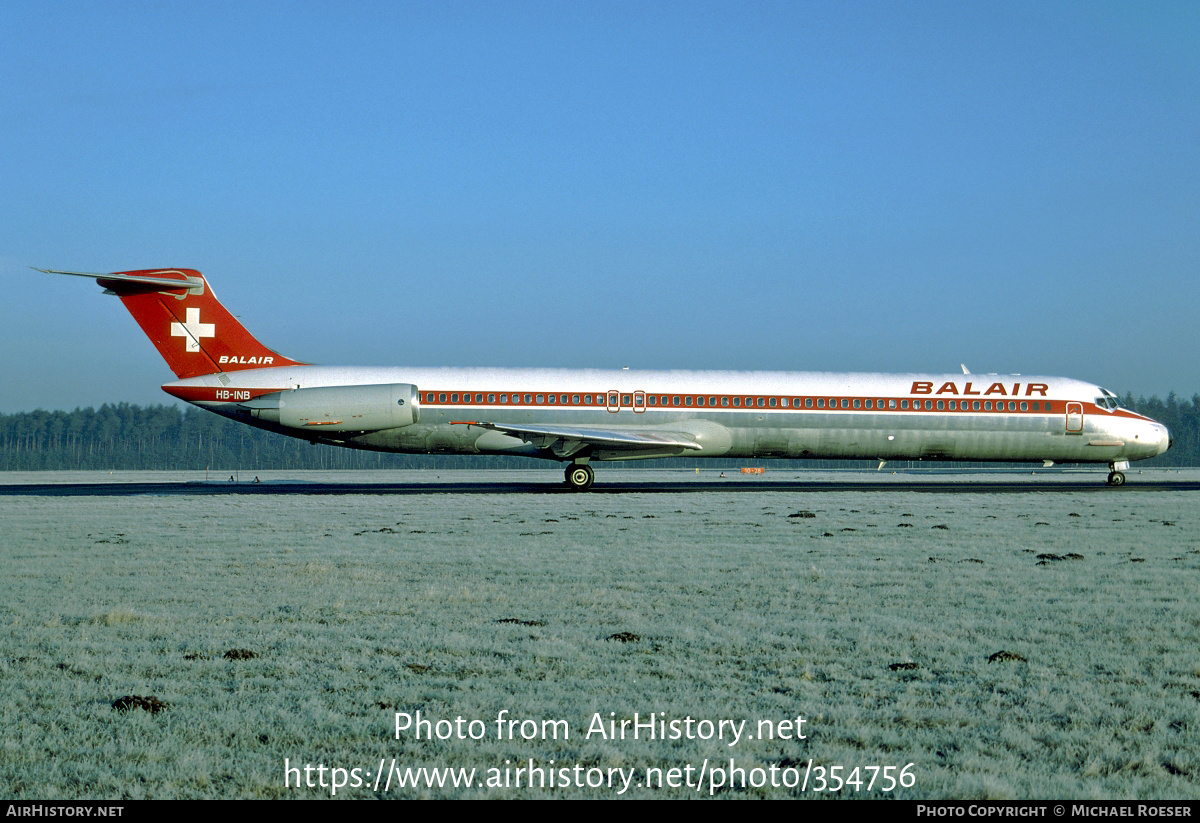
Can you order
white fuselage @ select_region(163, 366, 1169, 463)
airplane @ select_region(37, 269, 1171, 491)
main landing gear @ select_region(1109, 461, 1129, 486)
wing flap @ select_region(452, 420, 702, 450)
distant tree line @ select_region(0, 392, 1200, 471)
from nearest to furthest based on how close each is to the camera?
wing flap @ select_region(452, 420, 702, 450)
airplane @ select_region(37, 269, 1171, 491)
white fuselage @ select_region(163, 366, 1169, 463)
main landing gear @ select_region(1109, 461, 1129, 486)
distant tree line @ select_region(0, 392, 1200, 471)

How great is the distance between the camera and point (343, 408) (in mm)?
27250

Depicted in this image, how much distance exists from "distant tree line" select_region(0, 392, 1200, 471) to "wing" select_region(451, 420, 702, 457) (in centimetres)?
9629

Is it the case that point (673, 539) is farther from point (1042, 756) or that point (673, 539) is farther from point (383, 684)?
point (1042, 756)

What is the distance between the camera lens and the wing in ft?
87.6

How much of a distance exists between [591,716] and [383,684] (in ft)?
4.53

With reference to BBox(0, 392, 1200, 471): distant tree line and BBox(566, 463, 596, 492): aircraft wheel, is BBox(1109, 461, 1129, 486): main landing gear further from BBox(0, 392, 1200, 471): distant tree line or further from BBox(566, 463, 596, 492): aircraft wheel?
BBox(0, 392, 1200, 471): distant tree line

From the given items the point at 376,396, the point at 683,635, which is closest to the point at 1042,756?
the point at 683,635

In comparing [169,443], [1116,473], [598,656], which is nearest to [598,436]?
[1116,473]

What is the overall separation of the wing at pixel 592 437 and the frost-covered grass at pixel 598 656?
13.2 metres

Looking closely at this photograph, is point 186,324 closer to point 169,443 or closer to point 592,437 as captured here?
point 592,437

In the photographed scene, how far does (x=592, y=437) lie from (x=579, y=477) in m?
2.03

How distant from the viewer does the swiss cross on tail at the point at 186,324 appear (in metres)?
27.9

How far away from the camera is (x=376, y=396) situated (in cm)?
2723

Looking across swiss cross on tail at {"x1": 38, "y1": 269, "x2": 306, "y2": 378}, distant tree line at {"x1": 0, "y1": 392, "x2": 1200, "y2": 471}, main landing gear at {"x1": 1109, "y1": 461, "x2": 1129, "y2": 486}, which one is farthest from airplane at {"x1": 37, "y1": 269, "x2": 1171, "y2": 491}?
distant tree line at {"x1": 0, "y1": 392, "x2": 1200, "y2": 471}
